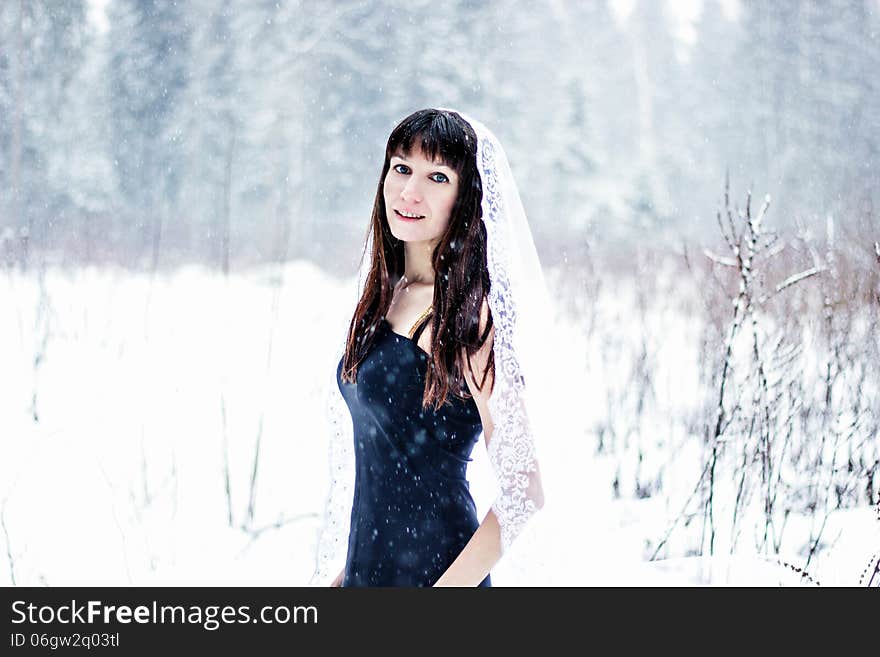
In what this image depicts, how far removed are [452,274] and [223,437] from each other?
126 centimetres

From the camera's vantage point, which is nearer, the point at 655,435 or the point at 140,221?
the point at 655,435

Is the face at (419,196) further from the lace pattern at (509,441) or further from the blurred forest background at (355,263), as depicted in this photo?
the blurred forest background at (355,263)

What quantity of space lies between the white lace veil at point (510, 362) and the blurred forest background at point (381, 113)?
3.41ft

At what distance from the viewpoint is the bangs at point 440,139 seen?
107cm

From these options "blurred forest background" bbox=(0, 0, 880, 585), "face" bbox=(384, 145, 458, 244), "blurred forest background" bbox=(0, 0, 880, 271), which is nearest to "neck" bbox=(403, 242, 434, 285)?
"face" bbox=(384, 145, 458, 244)

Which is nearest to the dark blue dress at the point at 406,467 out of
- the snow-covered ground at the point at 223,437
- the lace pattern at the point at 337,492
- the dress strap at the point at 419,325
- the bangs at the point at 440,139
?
the dress strap at the point at 419,325

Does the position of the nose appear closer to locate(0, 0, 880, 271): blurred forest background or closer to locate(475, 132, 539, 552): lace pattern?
locate(475, 132, 539, 552): lace pattern

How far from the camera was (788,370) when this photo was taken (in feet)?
6.35

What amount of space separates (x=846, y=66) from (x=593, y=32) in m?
0.87

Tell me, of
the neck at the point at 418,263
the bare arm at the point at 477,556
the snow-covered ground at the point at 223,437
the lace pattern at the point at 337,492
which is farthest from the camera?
the snow-covered ground at the point at 223,437

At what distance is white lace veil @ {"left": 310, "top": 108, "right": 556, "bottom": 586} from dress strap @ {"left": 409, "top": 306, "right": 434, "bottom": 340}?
0.09 metres

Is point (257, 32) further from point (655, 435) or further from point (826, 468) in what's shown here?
point (826, 468)
